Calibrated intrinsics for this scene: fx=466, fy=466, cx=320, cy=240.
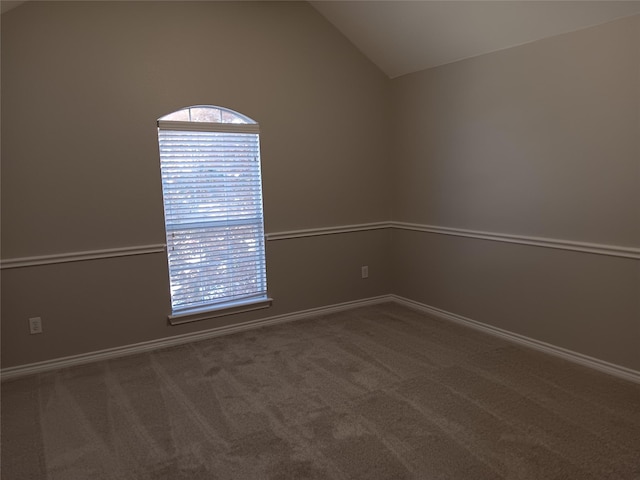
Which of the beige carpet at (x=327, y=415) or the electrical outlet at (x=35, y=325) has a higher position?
the electrical outlet at (x=35, y=325)

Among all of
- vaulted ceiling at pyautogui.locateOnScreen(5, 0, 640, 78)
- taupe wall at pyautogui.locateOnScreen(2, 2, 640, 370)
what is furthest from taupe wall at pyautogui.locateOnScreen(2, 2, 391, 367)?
vaulted ceiling at pyautogui.locateOnScreen(5, 0, 640, 78)

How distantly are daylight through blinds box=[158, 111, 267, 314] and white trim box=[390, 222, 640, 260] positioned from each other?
1553mm

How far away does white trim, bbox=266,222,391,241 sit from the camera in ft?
13.3

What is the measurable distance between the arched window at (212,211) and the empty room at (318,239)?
2 centimetres

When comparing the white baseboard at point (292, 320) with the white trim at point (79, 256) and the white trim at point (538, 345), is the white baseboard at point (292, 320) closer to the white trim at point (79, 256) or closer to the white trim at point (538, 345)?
the white trim at point (538, 345)

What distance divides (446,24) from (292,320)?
2680 millimetres

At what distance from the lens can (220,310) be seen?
12.6 feet

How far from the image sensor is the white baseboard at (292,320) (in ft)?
9.93

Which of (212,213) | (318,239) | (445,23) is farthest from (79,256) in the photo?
(445,23)

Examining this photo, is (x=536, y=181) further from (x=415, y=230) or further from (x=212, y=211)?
(x=212, y=211)

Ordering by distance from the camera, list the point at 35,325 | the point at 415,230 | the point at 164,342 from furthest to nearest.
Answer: the point at 415,230, the point at 164,342, the point at 35,325

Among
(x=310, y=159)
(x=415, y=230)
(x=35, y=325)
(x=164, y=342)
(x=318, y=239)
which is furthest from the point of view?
(x=415, y=230)

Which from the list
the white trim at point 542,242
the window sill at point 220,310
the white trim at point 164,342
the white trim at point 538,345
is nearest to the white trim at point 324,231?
the white trim at point 542,242

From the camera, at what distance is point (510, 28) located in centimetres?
312
